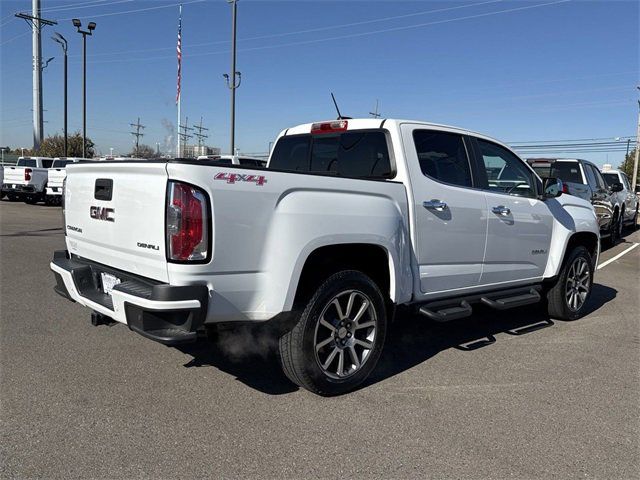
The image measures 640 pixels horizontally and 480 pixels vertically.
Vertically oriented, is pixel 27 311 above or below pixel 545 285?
below

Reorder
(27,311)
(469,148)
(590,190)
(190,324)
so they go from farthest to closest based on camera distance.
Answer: (590,190) → (27,311) → (469,148) → (190,324)

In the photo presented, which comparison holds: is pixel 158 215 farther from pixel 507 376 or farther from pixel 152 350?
pixel 507 376

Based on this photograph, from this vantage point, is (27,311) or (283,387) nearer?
(283,387)

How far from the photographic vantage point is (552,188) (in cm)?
566

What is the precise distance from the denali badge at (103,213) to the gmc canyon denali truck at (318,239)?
14 mm

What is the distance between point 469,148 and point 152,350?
3393 millimetres

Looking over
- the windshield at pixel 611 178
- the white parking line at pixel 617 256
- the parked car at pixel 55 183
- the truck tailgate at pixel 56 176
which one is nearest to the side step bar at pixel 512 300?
the white parking line at pixel 617 256

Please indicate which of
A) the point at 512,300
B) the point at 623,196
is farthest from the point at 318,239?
the point at 623,196

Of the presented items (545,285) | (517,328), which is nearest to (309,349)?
(517,328)

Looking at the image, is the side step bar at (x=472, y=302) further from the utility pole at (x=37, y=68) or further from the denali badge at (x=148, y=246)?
the utility pole at (x=37, y=68)

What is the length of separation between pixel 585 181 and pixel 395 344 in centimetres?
842

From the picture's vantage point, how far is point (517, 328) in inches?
227

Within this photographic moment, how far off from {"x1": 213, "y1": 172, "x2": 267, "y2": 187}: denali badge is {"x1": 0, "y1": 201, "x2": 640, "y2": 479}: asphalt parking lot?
1450 mm

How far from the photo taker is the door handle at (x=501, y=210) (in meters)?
4.87
